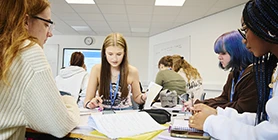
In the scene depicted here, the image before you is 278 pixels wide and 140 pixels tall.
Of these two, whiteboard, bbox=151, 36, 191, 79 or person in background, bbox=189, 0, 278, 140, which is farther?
whiteboard, bbox=151, 36, 191, 79

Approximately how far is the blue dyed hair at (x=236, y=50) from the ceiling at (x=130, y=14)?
7.76ft

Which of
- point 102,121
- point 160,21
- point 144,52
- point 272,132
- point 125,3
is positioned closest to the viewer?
point 272,132

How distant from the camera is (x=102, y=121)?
862mm

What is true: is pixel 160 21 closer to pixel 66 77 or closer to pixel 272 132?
pixel 66 77

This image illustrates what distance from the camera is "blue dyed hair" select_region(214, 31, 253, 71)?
134cm

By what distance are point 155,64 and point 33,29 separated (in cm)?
524

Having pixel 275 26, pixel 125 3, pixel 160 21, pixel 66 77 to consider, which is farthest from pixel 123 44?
pixel 160 21

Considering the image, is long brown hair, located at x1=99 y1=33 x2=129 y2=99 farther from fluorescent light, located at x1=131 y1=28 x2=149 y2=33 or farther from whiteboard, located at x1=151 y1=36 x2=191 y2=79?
fluorescent light, located at x1=131 y1=28 x2=149 y2=33

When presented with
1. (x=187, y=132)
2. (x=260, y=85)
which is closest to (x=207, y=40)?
(x=260, y=85)

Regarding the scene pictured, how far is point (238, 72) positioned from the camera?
1.42 metres

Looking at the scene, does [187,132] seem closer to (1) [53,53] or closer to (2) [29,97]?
(2) [29,97]

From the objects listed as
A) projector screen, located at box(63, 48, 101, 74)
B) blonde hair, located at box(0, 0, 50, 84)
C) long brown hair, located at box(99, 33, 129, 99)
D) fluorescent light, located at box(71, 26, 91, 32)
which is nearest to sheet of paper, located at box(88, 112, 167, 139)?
blonde hair, located at box(0, 0, 50, 84)

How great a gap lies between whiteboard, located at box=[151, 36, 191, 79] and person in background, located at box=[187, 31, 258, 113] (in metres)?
3.45

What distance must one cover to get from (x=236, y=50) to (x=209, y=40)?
3.09 m
